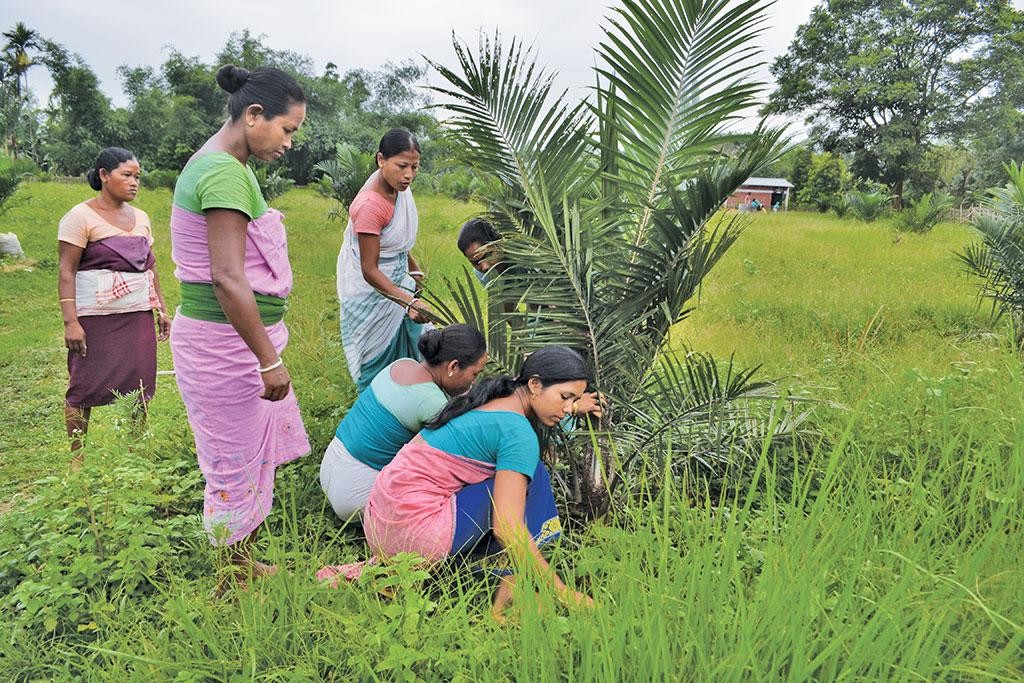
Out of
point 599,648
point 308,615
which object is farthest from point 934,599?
point 308,615

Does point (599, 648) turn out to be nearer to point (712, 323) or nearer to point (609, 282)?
point (609, 282)

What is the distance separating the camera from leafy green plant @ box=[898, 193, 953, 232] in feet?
41.1

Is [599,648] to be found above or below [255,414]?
below

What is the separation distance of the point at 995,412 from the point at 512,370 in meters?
1.92

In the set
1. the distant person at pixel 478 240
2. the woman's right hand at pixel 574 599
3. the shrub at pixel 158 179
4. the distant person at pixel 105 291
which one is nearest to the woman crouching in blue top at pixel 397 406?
the distant person at pixel 478 240

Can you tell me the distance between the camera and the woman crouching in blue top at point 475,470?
84.9 inches

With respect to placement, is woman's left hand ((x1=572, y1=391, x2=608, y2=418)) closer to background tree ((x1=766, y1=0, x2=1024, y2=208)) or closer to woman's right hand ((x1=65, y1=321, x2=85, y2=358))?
woman's right hand ((x1=65, y1=321, x2=85, y2=358))

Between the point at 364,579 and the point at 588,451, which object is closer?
the point at 364,579

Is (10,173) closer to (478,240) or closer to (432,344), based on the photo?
(478,240)

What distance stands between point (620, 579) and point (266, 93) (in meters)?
1.66

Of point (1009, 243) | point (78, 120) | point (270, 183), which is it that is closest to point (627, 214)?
point (1009, 243)

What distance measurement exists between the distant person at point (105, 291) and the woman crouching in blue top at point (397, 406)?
1279mm

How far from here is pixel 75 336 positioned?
10.5 feet

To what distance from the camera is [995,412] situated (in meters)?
2.78
